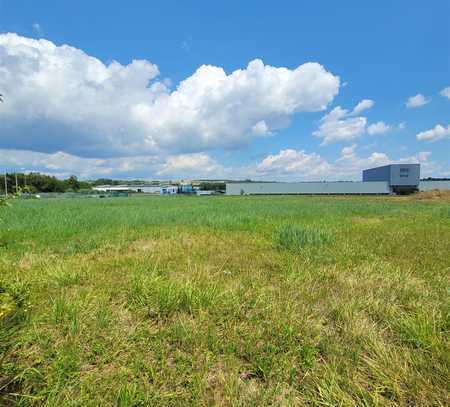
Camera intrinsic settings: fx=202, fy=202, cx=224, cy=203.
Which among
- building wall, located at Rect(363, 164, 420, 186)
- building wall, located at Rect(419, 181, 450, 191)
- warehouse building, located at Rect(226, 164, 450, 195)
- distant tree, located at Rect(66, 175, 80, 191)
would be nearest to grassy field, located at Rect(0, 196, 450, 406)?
warehouse building, located at Rect(226, 164, 450, 195)

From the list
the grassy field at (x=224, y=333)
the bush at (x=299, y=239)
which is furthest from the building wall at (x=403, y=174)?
the grassy field at (x=224, y=333)

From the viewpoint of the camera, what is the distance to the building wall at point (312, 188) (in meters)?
67.1

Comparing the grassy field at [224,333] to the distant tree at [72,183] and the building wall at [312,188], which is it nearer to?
the building wall at [312,188]

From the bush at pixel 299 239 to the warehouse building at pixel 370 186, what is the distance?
246 feet

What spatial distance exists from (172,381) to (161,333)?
0.61 metres

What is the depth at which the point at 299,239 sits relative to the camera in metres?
6.04

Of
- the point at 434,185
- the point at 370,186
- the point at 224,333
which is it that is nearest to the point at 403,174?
the point at 370,186

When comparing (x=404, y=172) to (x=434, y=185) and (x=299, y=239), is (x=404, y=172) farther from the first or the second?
(x=299, y=239)

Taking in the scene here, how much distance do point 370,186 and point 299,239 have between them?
77.3 meters

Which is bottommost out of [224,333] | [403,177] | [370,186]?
[224,333]

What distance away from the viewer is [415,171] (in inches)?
2473

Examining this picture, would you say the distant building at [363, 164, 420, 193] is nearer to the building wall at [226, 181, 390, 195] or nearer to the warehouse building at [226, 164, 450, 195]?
the warehouse building at [226, 164, 450, 195]

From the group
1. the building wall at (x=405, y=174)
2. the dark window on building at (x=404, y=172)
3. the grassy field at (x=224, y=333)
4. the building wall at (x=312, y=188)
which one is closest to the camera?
the grassy field at (x=224, y=333)

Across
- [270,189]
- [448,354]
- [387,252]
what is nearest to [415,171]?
[270,189]
